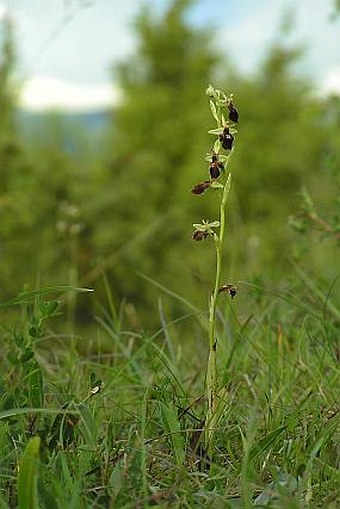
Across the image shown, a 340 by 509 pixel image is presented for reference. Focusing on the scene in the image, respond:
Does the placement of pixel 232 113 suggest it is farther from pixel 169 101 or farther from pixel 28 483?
pixel 169 101

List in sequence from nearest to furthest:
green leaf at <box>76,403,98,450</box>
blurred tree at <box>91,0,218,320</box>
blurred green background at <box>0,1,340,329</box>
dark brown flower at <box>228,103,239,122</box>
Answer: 1. green leaf at <box>76,403,98,450</box>
2. dark brown flower at <box>228,103,239,122</box>
3. blurred green background at <box>0,1,340,329</box>
4. blurred tree at <box>91,0,218,320</box>

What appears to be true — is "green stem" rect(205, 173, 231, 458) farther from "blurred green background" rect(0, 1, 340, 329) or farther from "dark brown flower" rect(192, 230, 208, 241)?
"blurred green background" rect(0, 1, 340, 329)

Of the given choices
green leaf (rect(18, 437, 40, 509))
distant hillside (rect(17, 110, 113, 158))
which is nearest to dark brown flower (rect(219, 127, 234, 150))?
green leaf (rect(18, 437, 40, 509))

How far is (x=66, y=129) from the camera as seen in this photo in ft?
75.2

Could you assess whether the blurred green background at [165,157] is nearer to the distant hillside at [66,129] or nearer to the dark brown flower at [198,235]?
the distant hillside at [66,129]

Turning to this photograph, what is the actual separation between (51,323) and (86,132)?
41.1ft

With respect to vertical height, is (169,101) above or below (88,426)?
above

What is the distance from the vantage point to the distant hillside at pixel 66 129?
2206 centimetres

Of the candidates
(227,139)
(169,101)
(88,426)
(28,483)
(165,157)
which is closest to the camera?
(28,483)

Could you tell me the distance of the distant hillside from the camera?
22062 mm

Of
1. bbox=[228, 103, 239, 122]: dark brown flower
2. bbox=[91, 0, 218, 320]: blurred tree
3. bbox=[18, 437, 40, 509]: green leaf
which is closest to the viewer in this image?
bbox=[18, 437, 40, 509]: green leaf

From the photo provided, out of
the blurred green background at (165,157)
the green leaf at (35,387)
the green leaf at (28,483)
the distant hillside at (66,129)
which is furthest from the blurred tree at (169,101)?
the green leaf at (28,483)

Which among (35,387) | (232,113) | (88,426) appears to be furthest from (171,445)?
(232,113)

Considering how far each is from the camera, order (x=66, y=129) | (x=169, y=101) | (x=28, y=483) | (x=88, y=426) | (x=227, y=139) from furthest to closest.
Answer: (x=169, y=101)
(x=66, y=129)
(x=227, y=139)
(x=88, y=426)
(x=28, y=483)
